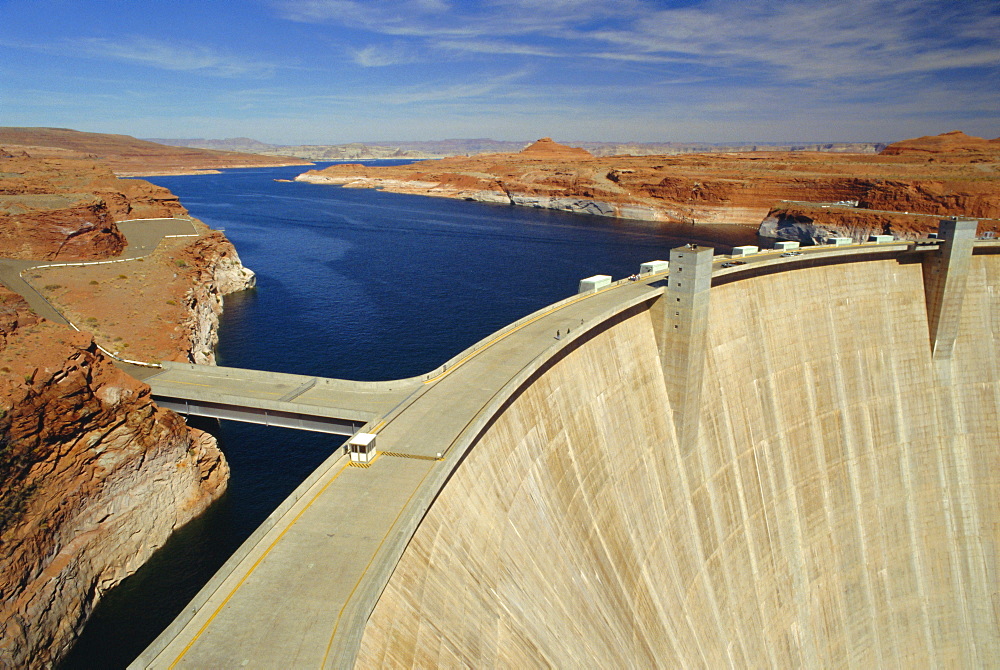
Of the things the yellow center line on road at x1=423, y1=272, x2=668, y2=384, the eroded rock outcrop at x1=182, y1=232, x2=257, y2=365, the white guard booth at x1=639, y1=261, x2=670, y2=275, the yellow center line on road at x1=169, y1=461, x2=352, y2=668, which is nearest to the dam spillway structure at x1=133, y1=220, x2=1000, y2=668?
the yellow center line on road at x1=169, y1=461, x2=352, y2=668

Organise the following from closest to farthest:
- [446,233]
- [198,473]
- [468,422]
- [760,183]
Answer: [468,422]
[198,473]
[446,233]
[760,183]

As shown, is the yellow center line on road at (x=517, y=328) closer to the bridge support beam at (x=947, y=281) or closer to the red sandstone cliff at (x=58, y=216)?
the bridge support beam at (x=947, y=281)

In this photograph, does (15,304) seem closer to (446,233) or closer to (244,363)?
(244,363)

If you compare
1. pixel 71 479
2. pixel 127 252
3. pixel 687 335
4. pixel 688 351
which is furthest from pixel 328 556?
pixel 127 252

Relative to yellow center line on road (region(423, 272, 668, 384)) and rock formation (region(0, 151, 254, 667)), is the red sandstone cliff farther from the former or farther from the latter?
yellow center line on road (region(423, 272, 668, 384))

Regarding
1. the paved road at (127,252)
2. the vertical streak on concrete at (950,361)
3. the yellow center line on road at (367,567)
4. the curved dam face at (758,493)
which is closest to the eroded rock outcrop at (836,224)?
the vertical streak on concrete at (950,361)

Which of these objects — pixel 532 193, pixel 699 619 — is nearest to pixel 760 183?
pixel 532 193
